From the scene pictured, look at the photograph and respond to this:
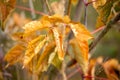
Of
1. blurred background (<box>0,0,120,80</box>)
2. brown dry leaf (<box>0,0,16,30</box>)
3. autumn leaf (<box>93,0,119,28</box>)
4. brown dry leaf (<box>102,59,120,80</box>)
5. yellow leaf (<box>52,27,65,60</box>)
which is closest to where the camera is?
yellow leaf (<box>52,27,65,60</box>)

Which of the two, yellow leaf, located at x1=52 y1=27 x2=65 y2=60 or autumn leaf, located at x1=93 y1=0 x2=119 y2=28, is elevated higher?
autumn leaf, located at x1=93 y1=0 x2=119 y2=28

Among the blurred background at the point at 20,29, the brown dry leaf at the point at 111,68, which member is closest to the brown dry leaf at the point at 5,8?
the blurred background at the point at 20,29

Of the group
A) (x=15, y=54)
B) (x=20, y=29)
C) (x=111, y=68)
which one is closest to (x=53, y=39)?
(x=15, y=54)

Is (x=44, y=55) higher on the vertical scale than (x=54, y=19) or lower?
lower

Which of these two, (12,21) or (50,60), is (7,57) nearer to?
(50,60)

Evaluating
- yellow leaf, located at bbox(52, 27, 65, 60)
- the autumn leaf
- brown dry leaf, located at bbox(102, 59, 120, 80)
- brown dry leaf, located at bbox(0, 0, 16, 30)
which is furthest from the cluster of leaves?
brown dry leaf, located at bbox(102, 59, 120, 80)

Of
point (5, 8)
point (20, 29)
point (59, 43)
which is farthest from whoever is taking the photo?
point (20, 29)

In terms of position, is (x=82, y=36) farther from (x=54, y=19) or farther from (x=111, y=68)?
(x=111, y=68)

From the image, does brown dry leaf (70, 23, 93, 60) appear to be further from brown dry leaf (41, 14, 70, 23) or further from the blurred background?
the blurred background

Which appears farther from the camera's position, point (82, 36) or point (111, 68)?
point (111, 68)

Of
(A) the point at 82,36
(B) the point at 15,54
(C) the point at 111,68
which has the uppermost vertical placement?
(A) the point at 82,36

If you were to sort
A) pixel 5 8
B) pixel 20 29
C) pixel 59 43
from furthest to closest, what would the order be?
1. pixel 20 29
2. pixel 5 8
3. pixel 59 43

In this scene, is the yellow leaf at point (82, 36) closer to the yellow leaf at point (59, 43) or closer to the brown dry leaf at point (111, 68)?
the yellow leaf at point (59, 43)

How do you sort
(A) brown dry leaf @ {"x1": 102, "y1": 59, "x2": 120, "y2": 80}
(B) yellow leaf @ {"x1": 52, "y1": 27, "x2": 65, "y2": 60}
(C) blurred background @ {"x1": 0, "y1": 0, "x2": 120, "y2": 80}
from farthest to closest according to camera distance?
1. (A) brown dry leaf @ {"x1": 102, "y1": 59, "x2": 120, "y2": 80}
2. (C) blurred background @ {"x1": 0, "y1": 0, "x2": 120, "y2": 80}
3. (B) yellow leaf @ {"x1": 52, "y1": 27, "x2": 65, "y2": 60}
